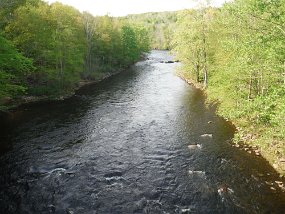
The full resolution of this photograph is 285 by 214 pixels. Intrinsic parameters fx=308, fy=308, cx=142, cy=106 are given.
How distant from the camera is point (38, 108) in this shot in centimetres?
4238

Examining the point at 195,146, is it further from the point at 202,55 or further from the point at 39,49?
the point at 39,49

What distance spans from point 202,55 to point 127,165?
1362 inches

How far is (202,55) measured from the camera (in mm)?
54344

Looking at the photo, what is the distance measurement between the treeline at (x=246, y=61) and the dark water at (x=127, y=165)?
2.59m

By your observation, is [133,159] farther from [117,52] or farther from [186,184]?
[117,52]

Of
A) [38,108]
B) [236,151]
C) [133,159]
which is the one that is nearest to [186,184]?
[133,159]

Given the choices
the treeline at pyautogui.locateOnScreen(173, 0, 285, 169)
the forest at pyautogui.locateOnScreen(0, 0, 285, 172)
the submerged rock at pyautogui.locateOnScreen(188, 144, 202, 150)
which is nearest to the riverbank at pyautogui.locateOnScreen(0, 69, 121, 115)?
the forest at pyautogui.locateOnScreen(0, 0, 285, 172)

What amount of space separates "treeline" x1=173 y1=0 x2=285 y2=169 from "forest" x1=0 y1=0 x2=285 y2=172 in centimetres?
8

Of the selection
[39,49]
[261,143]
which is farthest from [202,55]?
[261,143]

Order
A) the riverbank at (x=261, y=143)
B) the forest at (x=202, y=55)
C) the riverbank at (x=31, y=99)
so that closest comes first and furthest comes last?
the forest at (x=202, y=55), the riverbank at (x=261, y=143), the riverbank at (x=31, y=99)

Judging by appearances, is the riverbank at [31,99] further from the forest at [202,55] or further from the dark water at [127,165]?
the dark water at [127,165]

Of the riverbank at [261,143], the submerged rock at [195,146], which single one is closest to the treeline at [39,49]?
the submerged rock at [195,146]

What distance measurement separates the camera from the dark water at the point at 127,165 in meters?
19.5

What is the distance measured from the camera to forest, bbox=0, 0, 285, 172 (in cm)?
2125
